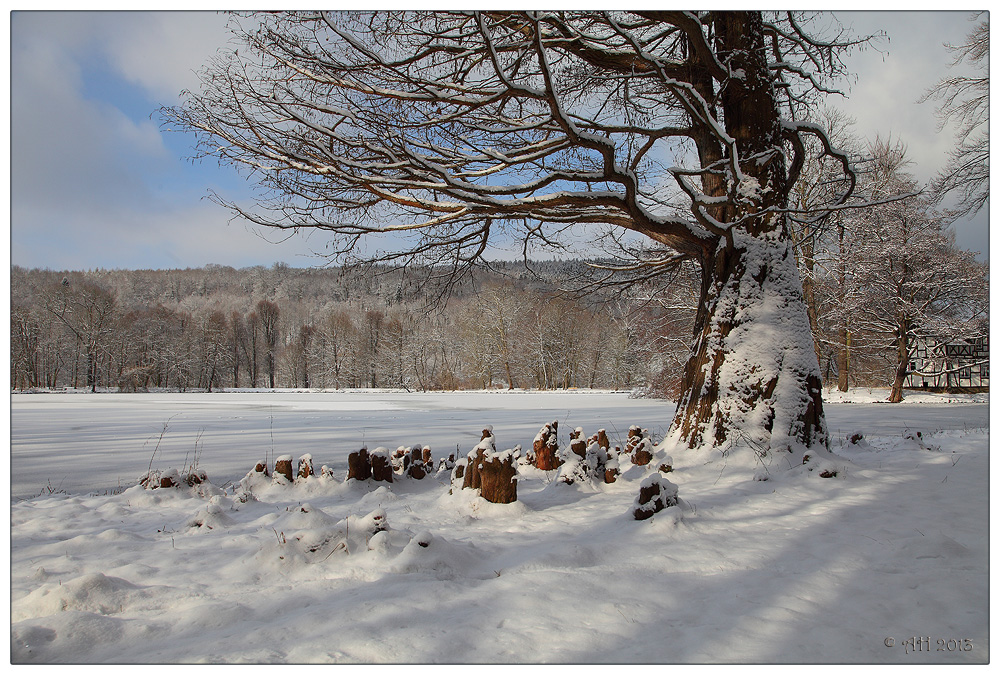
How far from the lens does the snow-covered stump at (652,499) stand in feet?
9.37

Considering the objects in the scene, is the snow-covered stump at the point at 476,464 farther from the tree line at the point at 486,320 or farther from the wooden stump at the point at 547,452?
the tree line at the point at 486,320

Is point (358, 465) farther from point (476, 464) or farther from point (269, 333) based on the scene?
point (269, 333)

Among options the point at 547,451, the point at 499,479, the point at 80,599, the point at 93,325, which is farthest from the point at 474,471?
the point at 93,325

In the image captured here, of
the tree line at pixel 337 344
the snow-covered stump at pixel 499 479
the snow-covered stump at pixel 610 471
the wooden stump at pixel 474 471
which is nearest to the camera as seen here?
the snow-covered stump at pixel 499 479

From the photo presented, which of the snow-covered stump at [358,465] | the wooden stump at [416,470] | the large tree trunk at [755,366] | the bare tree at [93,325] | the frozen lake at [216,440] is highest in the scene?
the bare tree at [93,325]

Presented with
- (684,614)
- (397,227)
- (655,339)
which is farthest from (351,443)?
(655,339)

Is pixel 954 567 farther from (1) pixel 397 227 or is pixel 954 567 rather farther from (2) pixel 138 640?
(1) pixel 397 227

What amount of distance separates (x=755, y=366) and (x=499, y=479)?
2930 mm

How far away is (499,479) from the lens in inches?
129

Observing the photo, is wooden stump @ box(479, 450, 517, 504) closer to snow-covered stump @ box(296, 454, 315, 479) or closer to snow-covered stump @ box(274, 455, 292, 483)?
snow-covered stump @ box(296, 454, 315, 479)

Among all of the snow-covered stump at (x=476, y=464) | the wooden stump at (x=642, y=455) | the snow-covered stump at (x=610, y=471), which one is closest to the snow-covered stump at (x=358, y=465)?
the snow-covered stump at (x=476, y=464)

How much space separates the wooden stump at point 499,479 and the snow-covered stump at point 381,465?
1125mm
